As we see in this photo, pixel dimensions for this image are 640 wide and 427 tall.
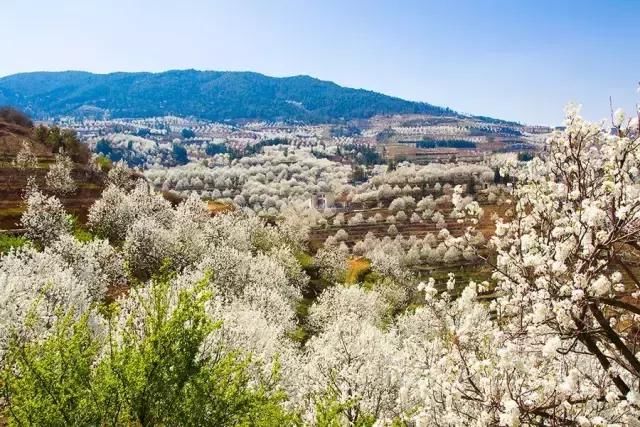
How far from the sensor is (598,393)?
29.3ft

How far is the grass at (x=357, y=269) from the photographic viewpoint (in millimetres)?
99231

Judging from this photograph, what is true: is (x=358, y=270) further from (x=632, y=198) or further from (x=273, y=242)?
(x=632, y=198)

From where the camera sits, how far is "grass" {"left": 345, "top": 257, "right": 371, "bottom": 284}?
99.2 metres

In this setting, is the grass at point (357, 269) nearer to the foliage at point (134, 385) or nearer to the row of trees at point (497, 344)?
the row of trees at point (497, 344)

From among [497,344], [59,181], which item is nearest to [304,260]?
[59,181]

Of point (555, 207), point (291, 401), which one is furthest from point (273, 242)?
point (555, 207)

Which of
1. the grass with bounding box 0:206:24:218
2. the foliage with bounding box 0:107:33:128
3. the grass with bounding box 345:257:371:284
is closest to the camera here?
the grass with bounding box 0:206:24:218

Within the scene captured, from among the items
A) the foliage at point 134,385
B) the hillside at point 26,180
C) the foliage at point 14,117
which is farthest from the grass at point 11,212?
the foliage at point 134,385

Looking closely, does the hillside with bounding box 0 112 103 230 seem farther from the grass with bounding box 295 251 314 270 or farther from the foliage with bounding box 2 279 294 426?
the foliage with bounding box 2 279 294 426

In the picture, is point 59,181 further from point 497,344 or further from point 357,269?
point 497,344

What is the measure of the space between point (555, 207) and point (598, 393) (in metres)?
3.44

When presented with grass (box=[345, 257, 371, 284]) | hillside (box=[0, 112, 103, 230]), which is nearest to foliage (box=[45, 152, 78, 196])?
hillside (box=[0, 112, 103, 230])

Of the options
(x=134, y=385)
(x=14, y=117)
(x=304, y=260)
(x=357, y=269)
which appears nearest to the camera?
(x=134, y=385)

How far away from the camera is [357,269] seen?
348 feet
